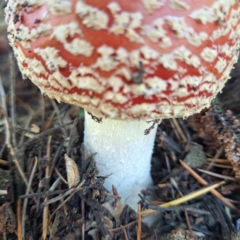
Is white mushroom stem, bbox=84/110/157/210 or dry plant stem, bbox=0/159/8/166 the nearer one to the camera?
white mushroom stem, bbox=84/110/157/210

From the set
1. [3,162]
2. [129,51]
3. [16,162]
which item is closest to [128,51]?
[129,51]

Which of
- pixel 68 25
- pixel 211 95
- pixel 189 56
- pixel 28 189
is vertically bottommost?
pixel 28 189

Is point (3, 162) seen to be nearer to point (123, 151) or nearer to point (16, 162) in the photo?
point (16, 162)

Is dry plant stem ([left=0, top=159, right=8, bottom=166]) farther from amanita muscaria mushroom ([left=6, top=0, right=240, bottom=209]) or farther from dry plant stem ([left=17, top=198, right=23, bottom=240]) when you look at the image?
amanita muscaria mushroom ([left=6, top=0, right=240, bottom=209])

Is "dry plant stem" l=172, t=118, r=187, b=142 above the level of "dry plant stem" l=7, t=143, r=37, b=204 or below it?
above

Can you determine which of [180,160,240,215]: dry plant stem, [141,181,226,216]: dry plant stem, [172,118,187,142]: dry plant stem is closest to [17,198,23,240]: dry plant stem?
[141,181,226,216]: dry plant stem

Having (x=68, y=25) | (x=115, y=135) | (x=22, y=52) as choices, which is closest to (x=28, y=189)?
(x=115, y=135)

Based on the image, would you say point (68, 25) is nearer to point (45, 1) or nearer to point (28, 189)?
point (45, 1)

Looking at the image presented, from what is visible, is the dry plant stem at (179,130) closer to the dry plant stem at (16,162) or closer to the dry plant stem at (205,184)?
the dry plant stem at (205,184)
